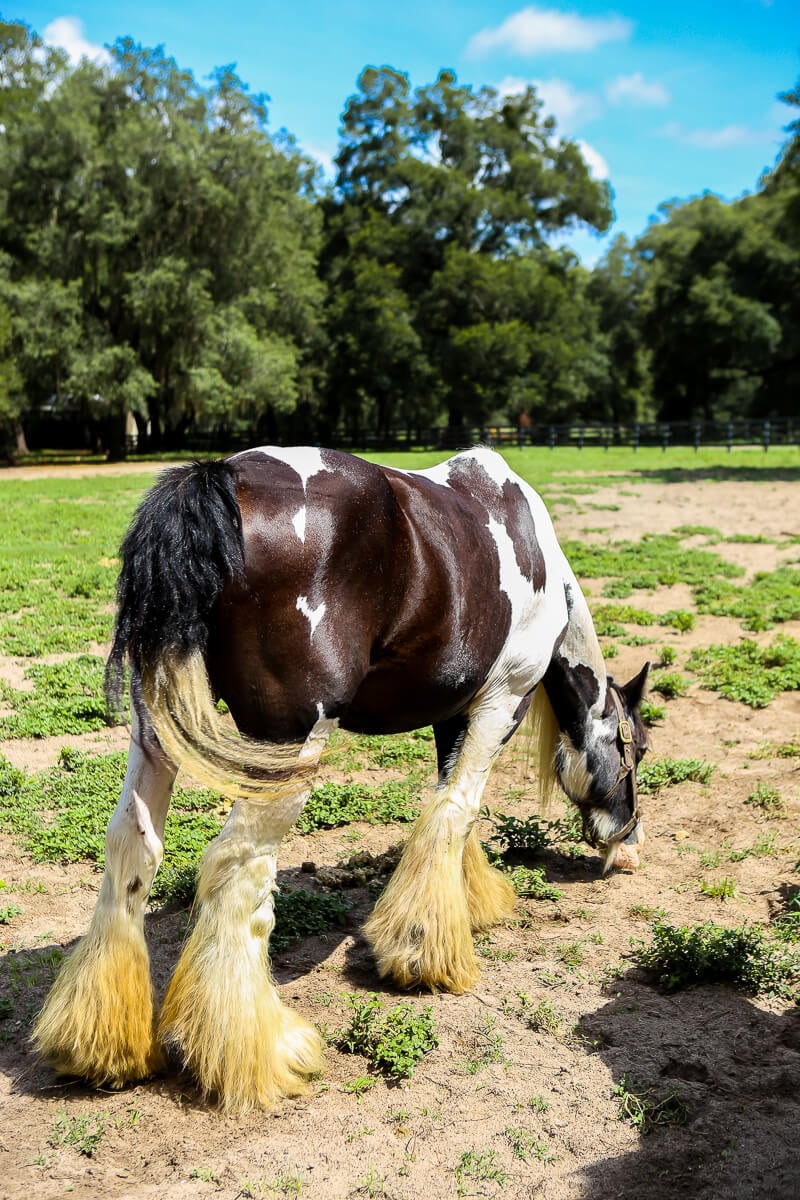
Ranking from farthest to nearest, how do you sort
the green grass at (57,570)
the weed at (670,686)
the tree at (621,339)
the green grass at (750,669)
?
the tree at (621,339) → the green grass at (57,570) → the weed at (670,686) → the green grass at (750,669)

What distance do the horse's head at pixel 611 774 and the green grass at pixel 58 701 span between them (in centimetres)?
344

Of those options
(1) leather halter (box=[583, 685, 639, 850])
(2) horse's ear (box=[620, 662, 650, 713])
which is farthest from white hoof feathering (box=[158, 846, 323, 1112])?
(2) horse's ear (box=[620, 662, 650, 713])

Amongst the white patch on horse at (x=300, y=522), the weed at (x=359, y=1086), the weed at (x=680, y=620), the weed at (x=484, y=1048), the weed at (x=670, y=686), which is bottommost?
the weed at (x=484, y=1048)

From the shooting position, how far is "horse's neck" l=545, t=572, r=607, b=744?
462cm

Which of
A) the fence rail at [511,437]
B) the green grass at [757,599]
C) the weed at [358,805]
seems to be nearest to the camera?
the weed at [358,805]

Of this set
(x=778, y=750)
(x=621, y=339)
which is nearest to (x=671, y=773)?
(x=778, y=750)

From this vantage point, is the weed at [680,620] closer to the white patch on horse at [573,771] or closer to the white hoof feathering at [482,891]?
the white patch on horse at [573,771]

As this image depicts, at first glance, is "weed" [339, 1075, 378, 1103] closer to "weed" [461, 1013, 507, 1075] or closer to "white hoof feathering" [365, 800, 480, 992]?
"weed" [461, 1013, 507, 1075]

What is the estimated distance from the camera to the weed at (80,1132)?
291cm

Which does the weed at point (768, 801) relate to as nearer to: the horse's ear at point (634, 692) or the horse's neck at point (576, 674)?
the horse's ear at point (634, 692)

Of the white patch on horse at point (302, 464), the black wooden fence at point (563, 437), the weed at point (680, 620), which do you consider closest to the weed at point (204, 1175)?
the white patch on horse at point (302, 464)

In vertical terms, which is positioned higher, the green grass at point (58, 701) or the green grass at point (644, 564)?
the green grass at point (644, 564)

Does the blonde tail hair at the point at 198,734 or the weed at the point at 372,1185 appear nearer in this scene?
the weed at the point at 372,1185

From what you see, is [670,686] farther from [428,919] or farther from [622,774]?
[428,919]
